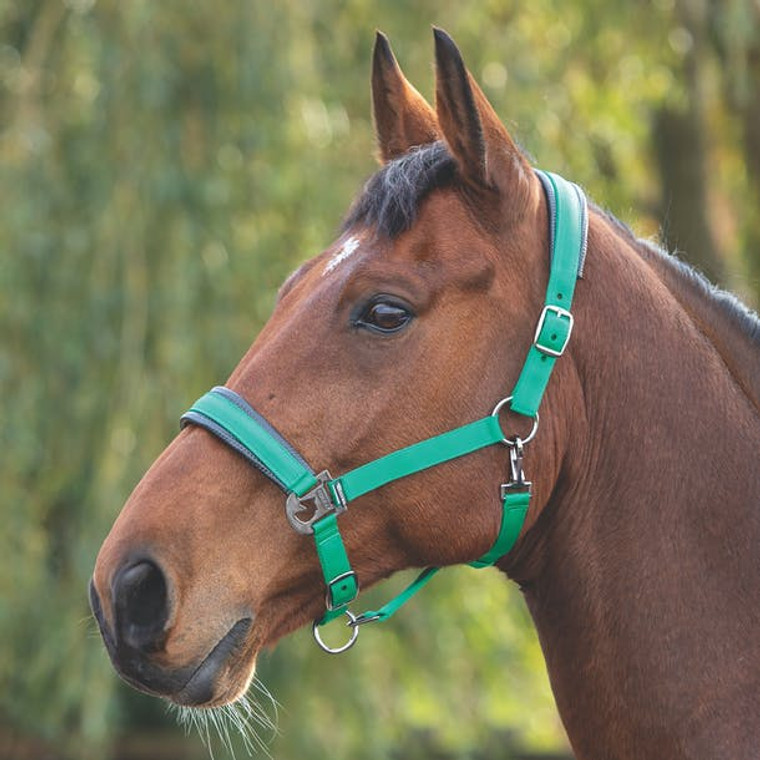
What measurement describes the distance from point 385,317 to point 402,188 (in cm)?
29

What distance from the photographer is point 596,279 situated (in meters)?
2.64

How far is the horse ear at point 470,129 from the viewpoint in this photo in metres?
2.49

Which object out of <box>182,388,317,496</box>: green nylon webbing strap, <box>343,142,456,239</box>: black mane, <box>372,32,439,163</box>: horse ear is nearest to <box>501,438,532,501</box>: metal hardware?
<box>182,388,317,496</box>: green nylon webbing strap

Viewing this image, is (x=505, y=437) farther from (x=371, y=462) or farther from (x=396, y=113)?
(x=396, y=113)

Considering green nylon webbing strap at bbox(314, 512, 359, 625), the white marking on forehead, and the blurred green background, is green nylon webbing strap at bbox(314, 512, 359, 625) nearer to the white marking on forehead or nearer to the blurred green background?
the white marking on forehead

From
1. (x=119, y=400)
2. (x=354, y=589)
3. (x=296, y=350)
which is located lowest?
(x=119, y=400)

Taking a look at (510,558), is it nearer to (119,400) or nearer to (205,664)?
(205,664)

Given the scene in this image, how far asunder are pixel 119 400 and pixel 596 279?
3422 mm

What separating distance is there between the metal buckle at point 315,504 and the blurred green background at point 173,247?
3151 mm

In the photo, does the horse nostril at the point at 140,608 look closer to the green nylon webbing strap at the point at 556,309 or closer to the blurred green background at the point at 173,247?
the green nylon webbing strap at the point at 556,309

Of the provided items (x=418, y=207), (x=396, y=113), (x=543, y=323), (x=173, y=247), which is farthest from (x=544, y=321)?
(x=173, y=247)

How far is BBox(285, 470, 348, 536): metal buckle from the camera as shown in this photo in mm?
2445

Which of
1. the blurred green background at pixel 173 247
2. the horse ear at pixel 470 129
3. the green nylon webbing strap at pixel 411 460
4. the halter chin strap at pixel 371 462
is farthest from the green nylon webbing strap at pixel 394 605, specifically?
the blurred green background at pixel 173 247

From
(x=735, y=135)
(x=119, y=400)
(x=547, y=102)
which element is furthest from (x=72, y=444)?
(x=735, y=135)
